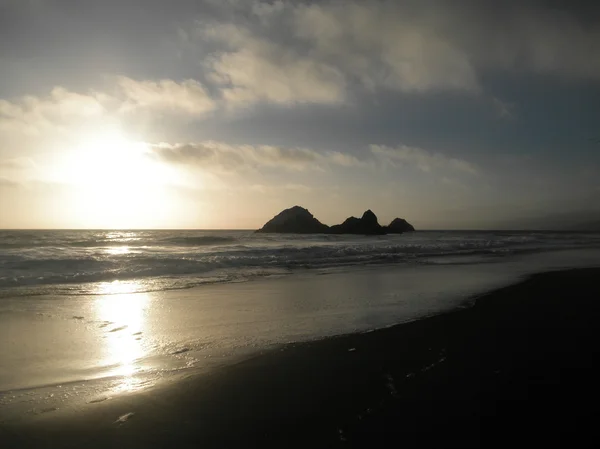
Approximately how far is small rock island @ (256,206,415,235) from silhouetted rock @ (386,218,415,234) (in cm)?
1023

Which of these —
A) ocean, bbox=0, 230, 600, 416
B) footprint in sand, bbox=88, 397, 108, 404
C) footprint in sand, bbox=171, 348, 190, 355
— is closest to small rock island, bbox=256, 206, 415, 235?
ocean, bbox=0, 230, 600, 416

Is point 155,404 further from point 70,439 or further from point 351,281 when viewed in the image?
Result: point 351,281

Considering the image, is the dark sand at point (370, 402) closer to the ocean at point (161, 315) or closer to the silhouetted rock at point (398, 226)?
the ocean at point (161, 315)

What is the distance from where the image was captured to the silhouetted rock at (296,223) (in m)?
94.1

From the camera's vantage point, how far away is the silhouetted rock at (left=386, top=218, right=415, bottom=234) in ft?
361

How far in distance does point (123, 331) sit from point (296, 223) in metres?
86.8

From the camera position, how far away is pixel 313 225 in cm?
9519

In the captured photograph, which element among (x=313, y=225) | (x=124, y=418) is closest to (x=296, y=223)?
(x=313, y=225)

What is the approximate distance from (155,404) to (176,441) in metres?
0.86

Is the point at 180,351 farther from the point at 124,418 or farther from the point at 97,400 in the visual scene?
the point at 124,418

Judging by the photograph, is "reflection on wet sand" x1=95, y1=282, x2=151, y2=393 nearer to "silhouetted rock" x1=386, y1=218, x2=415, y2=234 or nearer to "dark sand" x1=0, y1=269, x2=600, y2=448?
"dark sand" x1=0, y1=269, x2=600, y2=448

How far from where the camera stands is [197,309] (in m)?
9.54

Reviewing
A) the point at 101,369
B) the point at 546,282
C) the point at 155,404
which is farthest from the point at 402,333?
the point at 546,282

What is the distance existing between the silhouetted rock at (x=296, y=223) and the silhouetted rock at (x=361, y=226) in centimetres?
340
